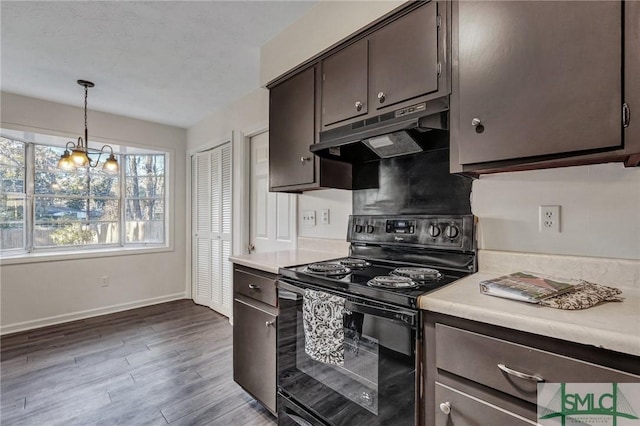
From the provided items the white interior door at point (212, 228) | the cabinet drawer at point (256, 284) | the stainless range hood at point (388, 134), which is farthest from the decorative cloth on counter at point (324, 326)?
the white interior door at point (212, 228)

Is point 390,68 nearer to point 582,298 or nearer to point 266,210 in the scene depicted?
point 582,298

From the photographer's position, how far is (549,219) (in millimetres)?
1253

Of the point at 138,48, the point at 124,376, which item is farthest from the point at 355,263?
the point at 138,48

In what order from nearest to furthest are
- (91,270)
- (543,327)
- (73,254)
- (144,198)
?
(543,327)
(73,254)
(91,270)
(144,198)

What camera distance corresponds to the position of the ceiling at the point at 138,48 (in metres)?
1.86

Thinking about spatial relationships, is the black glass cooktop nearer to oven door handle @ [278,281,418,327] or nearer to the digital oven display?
oven door handle @ [278,281,418,327]

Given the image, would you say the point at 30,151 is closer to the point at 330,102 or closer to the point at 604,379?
the point at 330,102

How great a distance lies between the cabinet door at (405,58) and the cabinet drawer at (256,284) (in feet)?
3.64

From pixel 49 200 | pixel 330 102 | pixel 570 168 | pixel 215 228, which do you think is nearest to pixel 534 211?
pixel 570 168

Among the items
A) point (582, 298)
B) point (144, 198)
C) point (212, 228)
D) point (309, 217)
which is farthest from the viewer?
point (144, 198)

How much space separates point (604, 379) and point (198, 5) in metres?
2.43

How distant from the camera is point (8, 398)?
199 centimetres

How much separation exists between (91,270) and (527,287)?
435cm

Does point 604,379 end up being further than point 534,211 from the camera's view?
No
